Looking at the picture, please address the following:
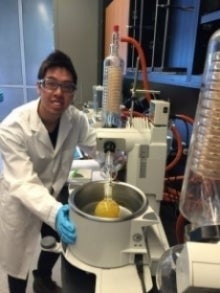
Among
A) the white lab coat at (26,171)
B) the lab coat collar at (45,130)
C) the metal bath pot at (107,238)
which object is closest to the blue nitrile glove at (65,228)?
the metal bath pot at (107,238)

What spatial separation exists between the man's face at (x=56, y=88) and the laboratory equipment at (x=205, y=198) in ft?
2.31

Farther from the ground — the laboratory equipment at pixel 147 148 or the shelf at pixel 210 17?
the shelf at pixel 210 17

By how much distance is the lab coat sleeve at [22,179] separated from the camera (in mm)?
900

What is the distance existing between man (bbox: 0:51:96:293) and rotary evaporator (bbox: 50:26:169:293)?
187 mm

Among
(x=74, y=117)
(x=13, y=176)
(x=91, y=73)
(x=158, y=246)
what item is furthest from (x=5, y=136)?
(x=91, y=73)

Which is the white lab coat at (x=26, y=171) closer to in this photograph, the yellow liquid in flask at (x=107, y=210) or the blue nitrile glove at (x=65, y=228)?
the blue nitrile glove at (x=65, y=228)

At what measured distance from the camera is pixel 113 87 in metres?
1.21

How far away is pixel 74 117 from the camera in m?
1.34

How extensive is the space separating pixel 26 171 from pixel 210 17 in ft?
2.85

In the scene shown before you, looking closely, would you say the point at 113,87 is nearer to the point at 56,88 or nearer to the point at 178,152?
the point at 56,88

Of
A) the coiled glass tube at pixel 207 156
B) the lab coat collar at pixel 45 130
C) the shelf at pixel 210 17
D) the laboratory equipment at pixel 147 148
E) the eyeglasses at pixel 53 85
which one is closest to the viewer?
the coiled glass tube at pixel 207 156

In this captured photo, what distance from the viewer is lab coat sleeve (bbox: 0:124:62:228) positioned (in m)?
0.90

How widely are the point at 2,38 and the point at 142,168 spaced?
512 cm

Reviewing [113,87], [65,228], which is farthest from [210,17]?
[65,228]
